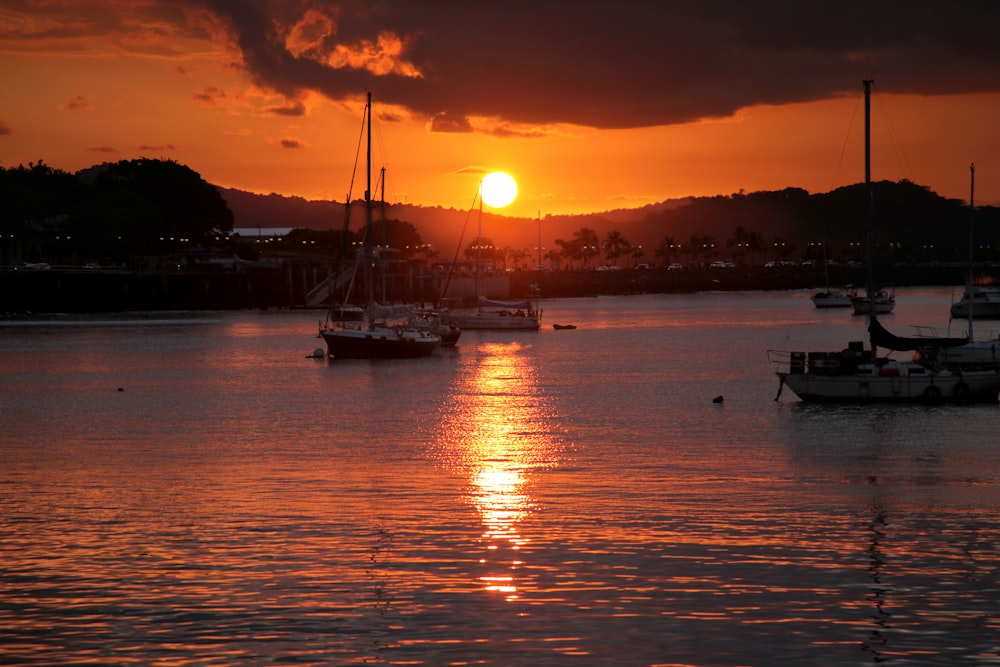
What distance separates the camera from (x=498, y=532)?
25562 millimetres

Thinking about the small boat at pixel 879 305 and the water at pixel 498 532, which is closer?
the water at pixel 498 532

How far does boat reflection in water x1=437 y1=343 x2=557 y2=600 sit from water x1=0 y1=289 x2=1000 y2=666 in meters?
0.17

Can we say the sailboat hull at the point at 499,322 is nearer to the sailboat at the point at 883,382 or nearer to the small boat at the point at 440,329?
the small boat at the point at 440,329

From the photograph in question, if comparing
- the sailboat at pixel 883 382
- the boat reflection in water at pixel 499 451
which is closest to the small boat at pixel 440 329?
the boat reflection in water at pixel 499 451

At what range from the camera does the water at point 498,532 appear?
57.7ft

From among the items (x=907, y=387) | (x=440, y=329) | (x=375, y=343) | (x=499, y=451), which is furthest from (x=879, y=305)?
(x=499, y=451)

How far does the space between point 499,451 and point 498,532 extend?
15.1 metres

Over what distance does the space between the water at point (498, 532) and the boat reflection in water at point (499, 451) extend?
0.17 meters

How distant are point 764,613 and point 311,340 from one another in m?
99.5

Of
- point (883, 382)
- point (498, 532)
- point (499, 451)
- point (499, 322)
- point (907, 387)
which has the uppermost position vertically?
point (883, 382)

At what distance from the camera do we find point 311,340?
115688 mm

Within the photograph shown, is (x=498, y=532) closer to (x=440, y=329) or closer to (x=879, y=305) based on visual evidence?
(x=440, y=329)

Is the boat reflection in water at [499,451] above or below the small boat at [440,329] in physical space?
below

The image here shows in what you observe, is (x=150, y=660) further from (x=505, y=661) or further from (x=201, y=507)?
(x=201, y=507)
